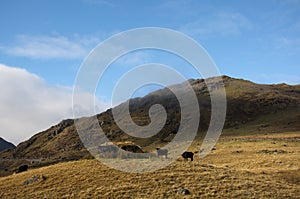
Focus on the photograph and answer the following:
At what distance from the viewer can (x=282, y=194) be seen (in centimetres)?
3450

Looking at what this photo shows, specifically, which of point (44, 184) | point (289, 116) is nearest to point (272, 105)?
point (289, 116)

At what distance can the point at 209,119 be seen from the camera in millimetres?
175000

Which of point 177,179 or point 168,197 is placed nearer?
point 168,197

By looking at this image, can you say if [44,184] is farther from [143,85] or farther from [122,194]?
Result: [143,85]

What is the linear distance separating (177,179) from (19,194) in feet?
51.6

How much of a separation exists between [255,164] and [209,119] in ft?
396

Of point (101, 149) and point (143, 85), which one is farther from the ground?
point (143, 85)

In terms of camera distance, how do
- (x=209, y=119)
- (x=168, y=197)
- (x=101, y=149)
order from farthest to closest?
(x=209, y=119) < (x=101, y=149) < (x=168, y=197)

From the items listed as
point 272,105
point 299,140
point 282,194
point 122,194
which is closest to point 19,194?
point 122,194

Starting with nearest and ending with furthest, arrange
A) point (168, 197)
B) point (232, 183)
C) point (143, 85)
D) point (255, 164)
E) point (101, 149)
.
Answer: point (168, 197), point (232, 183), point (143, 85), point (101, 149), point (255, 164)

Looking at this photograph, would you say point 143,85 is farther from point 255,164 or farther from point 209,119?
point 209,119

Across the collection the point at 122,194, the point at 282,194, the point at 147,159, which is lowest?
the point at 282,194

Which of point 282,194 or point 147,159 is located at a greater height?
point 147,159

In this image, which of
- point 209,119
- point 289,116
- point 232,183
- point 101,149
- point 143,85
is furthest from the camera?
point 209,119
